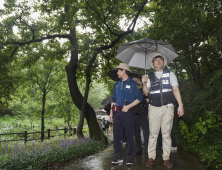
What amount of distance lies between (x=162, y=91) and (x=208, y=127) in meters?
1.66

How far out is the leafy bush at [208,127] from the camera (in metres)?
3.94

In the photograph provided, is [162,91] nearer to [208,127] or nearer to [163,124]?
[163,124]

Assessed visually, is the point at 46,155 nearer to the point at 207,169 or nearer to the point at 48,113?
the point at 207,169

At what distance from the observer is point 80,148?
6.05m

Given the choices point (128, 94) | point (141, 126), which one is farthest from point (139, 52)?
point (141, 126)

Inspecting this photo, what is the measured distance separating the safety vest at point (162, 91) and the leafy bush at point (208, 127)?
1.00 meters

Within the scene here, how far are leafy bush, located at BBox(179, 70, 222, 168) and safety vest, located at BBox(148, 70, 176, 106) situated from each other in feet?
3.28

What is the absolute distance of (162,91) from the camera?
12.7ft

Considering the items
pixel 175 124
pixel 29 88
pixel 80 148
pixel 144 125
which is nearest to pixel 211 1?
pixel 144 125

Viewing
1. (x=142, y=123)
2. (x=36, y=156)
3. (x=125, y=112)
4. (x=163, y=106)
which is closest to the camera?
(x=163, y=106)

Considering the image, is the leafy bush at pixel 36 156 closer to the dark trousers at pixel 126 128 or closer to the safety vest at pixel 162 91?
the dark trousers at pixel 126 128

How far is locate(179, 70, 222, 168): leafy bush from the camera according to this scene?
3.94 metres

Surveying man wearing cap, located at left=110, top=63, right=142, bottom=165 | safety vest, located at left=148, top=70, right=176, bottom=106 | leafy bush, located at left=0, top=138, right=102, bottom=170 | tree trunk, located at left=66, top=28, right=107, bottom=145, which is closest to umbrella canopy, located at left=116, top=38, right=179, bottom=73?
man wearing cap, located at left=110, top=63, right=142, bottom=165

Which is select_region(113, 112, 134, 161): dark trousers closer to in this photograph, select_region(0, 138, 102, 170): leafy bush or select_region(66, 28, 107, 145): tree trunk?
select_region(0, 138, 102, 170): leafy bush
